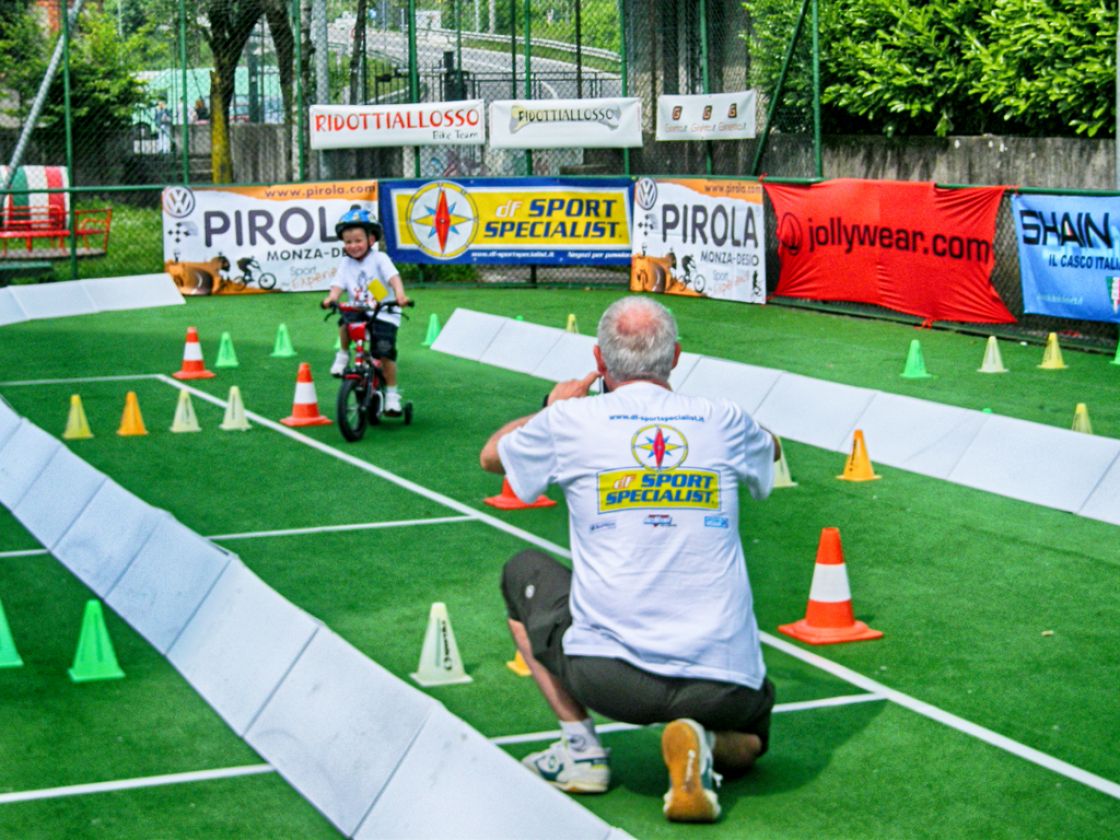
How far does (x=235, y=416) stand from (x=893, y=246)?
933 cm

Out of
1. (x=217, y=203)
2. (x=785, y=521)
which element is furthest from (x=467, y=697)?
(x=217, y=203)

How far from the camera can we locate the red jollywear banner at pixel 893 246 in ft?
64.8

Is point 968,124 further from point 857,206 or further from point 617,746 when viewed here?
point 617,746

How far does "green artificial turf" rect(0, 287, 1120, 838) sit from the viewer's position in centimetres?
659

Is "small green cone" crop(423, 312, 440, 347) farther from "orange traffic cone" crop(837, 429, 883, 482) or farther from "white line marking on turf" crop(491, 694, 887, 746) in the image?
"white line marking on turf" crop(491, 694, 887, 746)

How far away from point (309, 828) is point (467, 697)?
1.54 m

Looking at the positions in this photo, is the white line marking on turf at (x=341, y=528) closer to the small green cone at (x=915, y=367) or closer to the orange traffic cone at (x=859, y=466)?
the orange traffic cone at (x=859, y=466)

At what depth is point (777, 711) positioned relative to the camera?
7.61 m

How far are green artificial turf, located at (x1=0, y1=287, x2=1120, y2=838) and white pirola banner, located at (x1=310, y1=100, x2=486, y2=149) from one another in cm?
901

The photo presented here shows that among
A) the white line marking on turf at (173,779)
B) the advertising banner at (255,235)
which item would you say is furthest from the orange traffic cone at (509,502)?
the advertising banner at (255,235)

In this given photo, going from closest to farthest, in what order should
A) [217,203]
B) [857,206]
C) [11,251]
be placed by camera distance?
1. [857,206]
2. [217,203]
3. [11,251]

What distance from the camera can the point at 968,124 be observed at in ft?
81.1

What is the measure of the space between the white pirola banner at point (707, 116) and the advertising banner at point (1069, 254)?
6.49 m

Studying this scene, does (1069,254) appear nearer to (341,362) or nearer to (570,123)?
(341,362)
